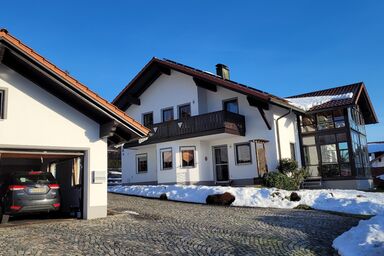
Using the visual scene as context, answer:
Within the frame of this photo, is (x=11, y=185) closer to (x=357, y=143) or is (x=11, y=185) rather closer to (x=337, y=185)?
(x=337, y=185)

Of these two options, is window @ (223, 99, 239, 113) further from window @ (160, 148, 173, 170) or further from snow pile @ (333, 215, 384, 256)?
snow pile @ (333, 215, 384, 256)

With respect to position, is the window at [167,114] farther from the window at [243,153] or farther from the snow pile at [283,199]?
the snow pile at [283,199]

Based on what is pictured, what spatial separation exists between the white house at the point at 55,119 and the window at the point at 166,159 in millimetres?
12019

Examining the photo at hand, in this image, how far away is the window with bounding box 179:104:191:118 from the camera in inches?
1005

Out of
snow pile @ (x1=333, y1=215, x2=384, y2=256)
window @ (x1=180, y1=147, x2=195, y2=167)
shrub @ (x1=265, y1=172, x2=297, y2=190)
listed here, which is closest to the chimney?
window @ (x1=180, y1=147, x2=195, y2=167)

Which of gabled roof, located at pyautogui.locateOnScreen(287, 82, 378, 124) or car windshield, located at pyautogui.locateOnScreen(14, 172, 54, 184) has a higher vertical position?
gabled roof, located at pyautogui.locateOnScreen(287, 82, 378, 124)

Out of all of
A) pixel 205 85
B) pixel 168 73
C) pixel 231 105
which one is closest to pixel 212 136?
pixel 231 105

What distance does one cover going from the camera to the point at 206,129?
889 inches

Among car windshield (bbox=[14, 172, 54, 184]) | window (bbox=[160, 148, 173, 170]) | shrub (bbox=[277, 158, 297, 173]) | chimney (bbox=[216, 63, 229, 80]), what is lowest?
car windshield (bbox=[14, 172, 54, 184])

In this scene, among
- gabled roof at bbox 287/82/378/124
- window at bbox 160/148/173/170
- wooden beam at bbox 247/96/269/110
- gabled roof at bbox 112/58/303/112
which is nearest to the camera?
gabled roof at bbox 112/58/303/112

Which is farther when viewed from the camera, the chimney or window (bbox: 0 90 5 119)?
the chimney

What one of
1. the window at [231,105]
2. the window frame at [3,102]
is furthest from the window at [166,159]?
the window frame at [3,102]

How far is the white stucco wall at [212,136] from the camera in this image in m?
22.5

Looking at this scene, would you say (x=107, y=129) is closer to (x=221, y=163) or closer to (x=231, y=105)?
(x=231, y=105)
